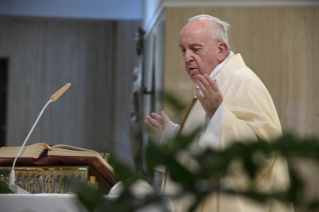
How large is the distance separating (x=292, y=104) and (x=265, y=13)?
0.96 m

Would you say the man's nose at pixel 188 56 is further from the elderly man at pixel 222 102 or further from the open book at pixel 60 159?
the open book at pixel 60 159

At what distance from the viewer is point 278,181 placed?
6.82 feet

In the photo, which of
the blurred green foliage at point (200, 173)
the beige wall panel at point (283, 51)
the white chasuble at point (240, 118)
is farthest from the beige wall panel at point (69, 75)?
the blurred green foliage at point (200, 173)

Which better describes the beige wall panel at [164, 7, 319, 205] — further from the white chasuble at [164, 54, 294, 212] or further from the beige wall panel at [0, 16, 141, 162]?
the beige wall panel at [0, 16, 141, 162]

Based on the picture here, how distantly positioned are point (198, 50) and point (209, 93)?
786 millimetres

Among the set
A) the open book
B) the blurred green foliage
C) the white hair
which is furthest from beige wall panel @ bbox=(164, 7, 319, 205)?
the blurred green foliage

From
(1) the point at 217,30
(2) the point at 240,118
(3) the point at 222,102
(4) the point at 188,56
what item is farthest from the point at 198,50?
(3) the point at 222,102

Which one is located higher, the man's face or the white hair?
the white hair

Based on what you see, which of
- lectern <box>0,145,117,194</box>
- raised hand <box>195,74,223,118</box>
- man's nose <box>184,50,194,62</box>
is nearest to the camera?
lectern <box>0,145,117,194</box>

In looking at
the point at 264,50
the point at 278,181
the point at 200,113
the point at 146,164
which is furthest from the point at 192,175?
the point at 264,50

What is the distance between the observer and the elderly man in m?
2.00

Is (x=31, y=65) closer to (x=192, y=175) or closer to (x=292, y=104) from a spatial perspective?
(x=292, y=104)

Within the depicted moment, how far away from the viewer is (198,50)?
2703 millimetres

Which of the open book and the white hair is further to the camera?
the white hair
